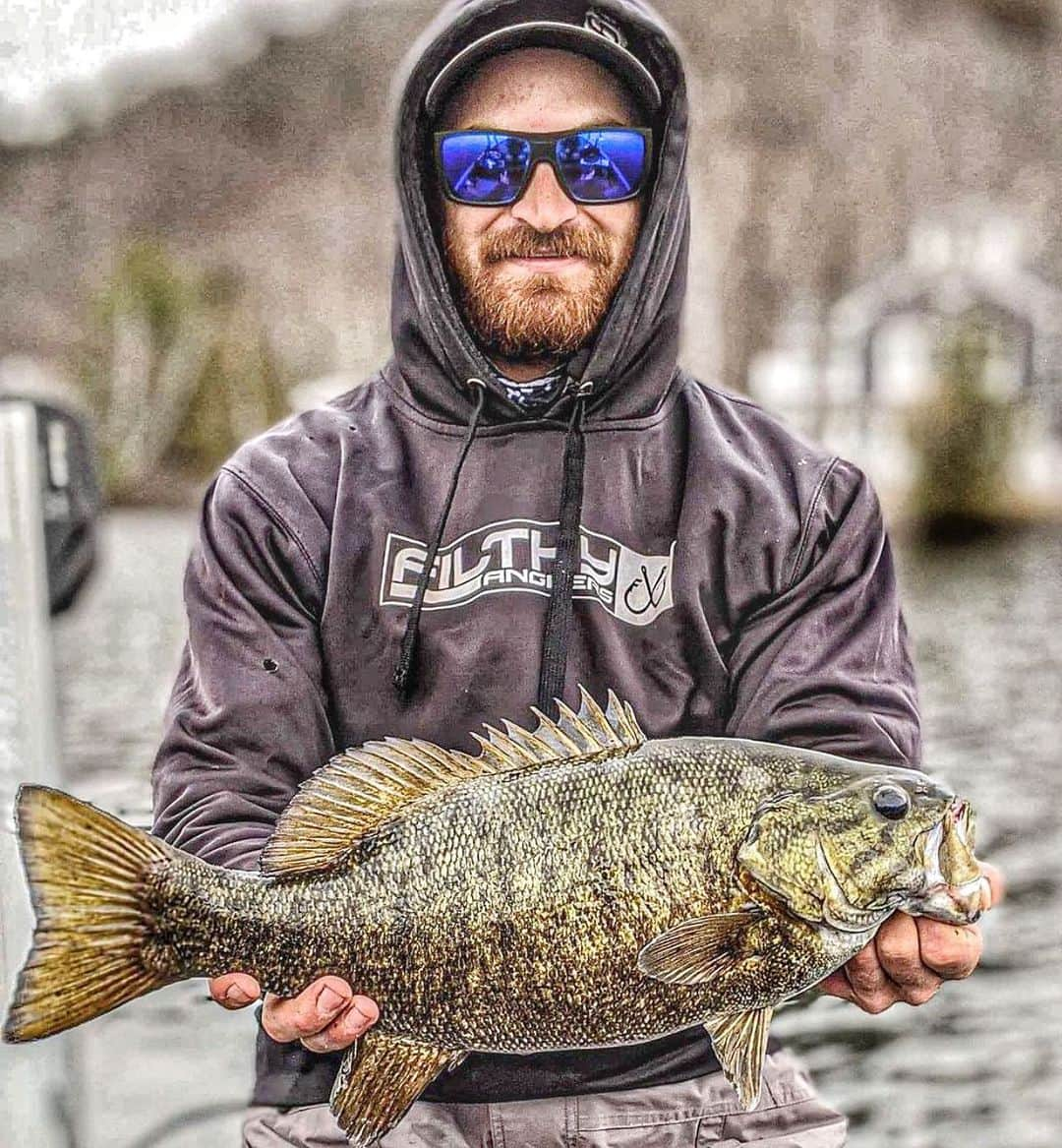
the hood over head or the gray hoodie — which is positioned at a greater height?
the hood over head

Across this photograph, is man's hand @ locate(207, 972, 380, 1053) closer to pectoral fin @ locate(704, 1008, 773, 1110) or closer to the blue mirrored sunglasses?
pectoral fin @ locate(704, 1008, 773, 1110)

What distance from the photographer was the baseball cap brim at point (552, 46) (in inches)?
125

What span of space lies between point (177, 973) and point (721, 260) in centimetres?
7061

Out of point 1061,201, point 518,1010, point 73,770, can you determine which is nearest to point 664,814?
point 518,1010

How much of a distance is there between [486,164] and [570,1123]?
1873mm

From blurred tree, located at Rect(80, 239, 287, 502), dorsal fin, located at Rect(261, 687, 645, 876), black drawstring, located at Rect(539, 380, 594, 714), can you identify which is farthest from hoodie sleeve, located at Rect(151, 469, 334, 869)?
blurred tree, located at Rect(80, 239, 287, 502)

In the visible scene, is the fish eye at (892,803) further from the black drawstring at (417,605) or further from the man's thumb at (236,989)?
the man's thumb at (236,989)

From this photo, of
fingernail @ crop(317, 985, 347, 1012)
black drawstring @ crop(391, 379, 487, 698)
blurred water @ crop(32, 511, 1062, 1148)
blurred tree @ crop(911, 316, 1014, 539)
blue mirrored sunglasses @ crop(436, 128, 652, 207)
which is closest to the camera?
fingernail @ crop(317, 985, 347, 1012)

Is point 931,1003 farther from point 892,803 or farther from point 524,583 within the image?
point 892,803

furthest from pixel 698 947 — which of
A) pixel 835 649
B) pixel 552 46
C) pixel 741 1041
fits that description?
pixel 552 46

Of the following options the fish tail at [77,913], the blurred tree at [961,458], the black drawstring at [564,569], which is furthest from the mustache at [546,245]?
the blurred tree at [961,458]

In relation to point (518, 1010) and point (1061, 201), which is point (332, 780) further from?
point (1061, 201)

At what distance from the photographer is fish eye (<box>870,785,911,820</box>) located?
Result: 259cm

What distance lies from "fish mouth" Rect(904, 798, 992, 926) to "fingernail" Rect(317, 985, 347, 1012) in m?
0.96
